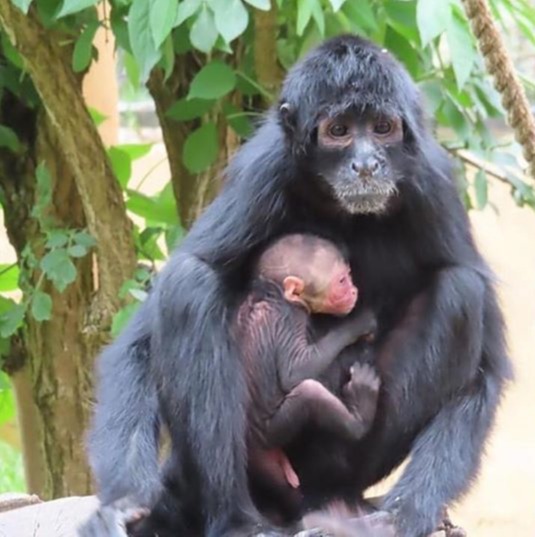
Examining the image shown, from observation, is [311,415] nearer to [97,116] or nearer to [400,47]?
[400,47]

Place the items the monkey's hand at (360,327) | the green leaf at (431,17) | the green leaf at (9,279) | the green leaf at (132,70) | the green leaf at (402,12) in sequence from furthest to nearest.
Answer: the green leaf at (9,279), the green leaf at (132,70), the green leaf at (402,12), the green leaf at (431,17), the monkey's hand at (360,327)

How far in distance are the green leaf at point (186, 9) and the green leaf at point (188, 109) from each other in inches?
35.7

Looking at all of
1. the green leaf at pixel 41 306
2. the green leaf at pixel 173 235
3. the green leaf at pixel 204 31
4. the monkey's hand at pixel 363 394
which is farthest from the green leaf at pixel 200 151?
the monkey's hand at pixel 363 394

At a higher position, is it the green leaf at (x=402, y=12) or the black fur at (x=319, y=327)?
the green leaf at (x=402, y=12)

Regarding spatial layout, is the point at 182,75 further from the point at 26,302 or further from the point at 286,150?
the point at 286,150

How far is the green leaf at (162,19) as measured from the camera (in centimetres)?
391

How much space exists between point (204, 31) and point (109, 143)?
206cm

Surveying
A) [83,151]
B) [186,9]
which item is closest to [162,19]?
[186,9]

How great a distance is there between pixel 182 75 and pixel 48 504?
1.74m

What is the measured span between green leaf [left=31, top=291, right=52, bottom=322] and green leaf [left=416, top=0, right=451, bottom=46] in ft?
6.08

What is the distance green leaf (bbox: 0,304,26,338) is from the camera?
5191 millimetres

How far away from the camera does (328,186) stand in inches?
146

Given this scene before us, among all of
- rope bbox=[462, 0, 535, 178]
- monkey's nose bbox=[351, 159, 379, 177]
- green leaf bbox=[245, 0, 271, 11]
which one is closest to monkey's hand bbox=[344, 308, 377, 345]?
monkey's nose bbox=[351, 159, 379, 177]

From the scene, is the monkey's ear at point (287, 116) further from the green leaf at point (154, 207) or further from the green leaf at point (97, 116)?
the green leaf at point (97, 116)
